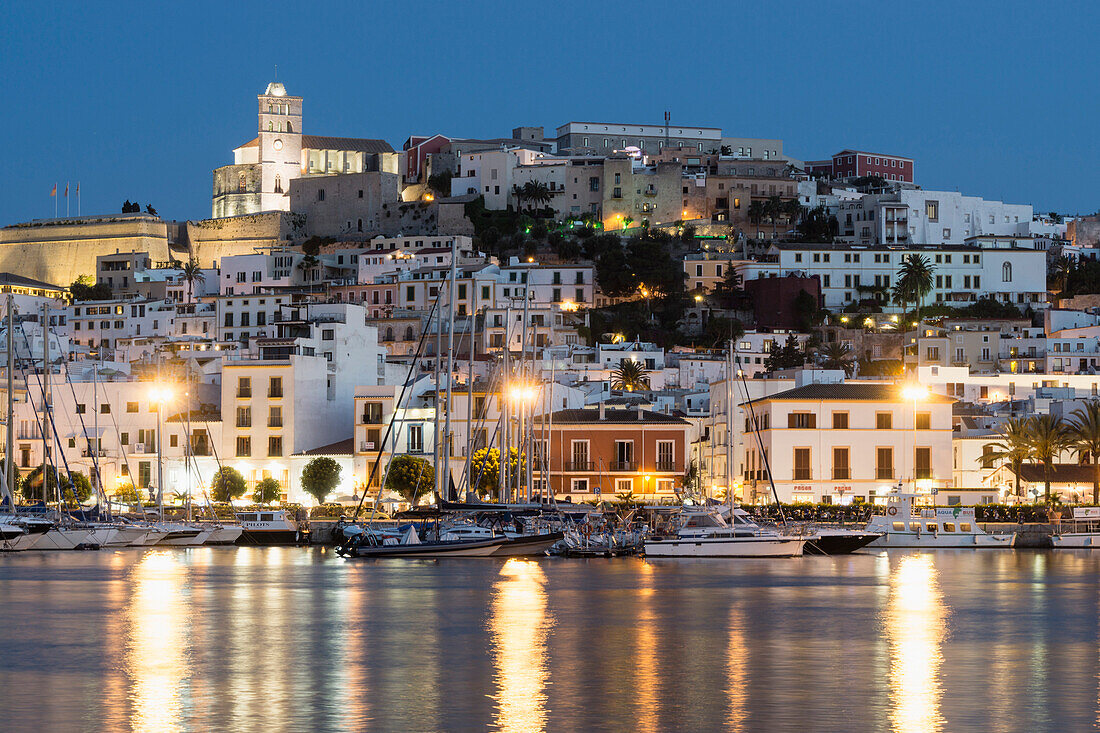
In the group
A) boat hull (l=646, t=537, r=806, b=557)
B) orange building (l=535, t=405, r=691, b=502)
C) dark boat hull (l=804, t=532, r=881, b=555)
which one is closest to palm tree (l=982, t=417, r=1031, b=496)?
dark boat hull (l=804, t=532, r=881, b=555)

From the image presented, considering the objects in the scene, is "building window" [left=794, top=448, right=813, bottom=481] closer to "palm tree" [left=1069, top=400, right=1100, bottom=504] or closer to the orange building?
the orange building

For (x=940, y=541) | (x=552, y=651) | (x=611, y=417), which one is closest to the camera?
(x=552, y=651)

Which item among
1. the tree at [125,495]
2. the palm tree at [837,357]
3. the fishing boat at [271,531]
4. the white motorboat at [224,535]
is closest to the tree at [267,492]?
the tree at [125,495]

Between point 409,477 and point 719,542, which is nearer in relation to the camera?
point 719,542

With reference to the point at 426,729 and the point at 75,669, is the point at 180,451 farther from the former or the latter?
the point at 426,729

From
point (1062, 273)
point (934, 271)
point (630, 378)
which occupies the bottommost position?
point (630, 378)

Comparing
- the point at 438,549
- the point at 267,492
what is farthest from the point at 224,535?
the point at 438,549

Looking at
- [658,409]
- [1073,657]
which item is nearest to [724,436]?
[658,409]

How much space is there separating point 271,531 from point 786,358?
43163mm

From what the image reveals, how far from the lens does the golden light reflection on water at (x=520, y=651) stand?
19547mm

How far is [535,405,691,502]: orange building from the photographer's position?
72.4 m

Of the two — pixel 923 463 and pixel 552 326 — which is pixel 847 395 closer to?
pixel 923 463

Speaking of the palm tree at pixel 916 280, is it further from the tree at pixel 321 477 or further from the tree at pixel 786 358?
the tree at pixel 321 477

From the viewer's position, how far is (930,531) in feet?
204
